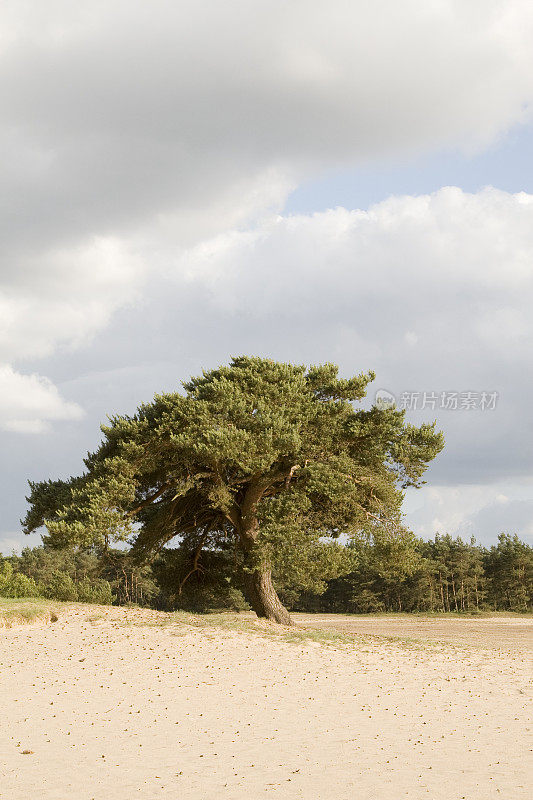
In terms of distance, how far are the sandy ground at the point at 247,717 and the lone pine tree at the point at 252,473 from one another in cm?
447

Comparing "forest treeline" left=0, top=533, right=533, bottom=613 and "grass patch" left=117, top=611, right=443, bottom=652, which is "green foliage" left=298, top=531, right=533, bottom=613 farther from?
"grass patch" left=117, top=611, right=443, bottom=652

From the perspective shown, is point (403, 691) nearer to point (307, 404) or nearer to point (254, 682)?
point (254, 682)

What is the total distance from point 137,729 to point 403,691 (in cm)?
713

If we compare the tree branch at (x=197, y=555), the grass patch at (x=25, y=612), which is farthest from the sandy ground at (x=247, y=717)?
the tree branch at (x=197, y=555)

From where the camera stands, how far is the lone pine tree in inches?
1029

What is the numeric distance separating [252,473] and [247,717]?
1436cm

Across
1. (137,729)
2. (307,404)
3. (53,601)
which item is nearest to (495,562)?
(307,404)

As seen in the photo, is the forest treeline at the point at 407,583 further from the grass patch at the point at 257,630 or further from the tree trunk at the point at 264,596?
the grass patch at the point at 257,630

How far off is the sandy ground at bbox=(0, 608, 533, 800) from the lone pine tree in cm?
447

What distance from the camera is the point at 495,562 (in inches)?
2488

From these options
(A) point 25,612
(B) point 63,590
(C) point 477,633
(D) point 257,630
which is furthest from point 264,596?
(C) point 477,633

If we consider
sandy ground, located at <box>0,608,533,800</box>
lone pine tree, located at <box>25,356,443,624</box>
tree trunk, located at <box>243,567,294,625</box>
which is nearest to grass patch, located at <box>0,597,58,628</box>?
sandy ground, located at <box>0,608,533,800</box>

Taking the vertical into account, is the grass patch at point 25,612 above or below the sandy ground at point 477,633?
above

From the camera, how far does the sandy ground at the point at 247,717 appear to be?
31.4 ft
